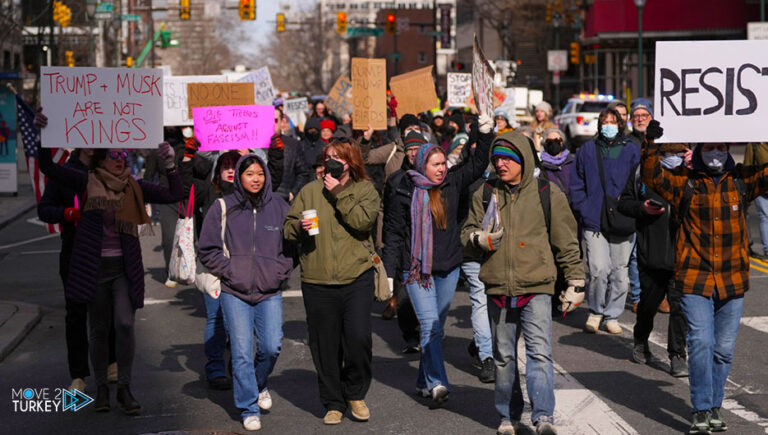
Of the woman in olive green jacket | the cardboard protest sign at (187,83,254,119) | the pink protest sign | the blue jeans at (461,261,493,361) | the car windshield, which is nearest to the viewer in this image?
the woman in olive green jacket

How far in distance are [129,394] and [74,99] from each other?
2.13m

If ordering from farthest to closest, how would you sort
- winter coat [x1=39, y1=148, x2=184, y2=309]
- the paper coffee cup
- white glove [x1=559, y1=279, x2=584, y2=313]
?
winter coat [x1=39, y1=148, x2=184, y2=309] < the paper coffee cup < white glove [x1=559, y1=279, x2=584, y2=313]

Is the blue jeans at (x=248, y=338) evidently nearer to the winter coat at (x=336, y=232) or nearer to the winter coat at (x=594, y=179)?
the winter coat at (x=336, y=232)

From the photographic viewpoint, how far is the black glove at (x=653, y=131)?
6602 mm

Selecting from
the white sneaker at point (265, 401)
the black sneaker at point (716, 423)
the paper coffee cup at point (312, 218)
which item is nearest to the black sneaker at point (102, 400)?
A: the white sneaker at point (265, 401)

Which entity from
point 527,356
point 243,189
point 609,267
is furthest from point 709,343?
point 609,267

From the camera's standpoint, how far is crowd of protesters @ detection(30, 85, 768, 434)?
6430 millimetres

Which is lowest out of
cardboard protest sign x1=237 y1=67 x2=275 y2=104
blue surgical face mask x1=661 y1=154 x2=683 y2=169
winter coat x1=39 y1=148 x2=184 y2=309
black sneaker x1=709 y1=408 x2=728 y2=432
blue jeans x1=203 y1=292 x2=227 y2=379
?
black sneaker x1=709 y1=408 x2=728 y2=432

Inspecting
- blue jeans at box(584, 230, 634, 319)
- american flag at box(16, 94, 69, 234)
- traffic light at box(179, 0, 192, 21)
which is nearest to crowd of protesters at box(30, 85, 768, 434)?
american flag at box(16, 94, 69, 234)

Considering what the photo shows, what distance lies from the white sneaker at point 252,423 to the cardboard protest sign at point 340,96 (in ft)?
40.2

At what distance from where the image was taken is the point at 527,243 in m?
6.38

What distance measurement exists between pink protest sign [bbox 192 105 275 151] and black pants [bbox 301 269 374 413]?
6.14 feet

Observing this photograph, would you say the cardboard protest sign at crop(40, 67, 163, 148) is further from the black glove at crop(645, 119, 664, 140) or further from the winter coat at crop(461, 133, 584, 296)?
the black glove at crop(645, 119, 664, 140)

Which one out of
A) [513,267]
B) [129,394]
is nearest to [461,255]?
[513,267]
